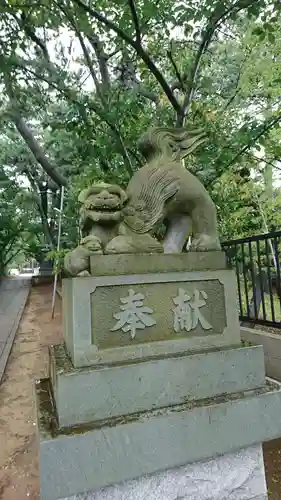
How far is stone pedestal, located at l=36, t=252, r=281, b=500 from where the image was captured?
1625mm

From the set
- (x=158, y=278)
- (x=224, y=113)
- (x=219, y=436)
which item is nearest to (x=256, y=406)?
(x=219, y=436)

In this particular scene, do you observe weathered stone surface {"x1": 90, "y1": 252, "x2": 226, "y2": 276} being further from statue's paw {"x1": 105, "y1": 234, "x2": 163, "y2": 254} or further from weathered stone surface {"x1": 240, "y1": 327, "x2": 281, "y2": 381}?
weathered stone surface {"x1": 240, "y1": 327, "x2": 281, "y2": 381}

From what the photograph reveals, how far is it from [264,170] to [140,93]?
2931mm

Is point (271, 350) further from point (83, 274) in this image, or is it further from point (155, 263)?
point (83, 274)

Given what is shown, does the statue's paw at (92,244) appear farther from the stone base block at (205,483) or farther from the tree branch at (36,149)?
the tree branch at (36,149)

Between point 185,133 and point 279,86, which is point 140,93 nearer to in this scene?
point 279,86

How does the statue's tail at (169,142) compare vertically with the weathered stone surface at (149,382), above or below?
above

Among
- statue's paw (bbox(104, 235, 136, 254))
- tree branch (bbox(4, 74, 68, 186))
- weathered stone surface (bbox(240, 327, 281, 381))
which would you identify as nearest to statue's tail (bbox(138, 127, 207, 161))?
statue's paw (bbox(104, 235, 136, 254))

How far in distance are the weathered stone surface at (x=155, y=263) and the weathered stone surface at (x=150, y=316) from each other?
44mm

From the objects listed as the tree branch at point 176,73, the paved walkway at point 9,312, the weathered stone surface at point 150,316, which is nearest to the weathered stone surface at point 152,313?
the weathered stone surface at point 150,316

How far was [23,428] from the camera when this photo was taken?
9.96 ft

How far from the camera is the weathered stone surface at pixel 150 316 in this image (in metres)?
1.78

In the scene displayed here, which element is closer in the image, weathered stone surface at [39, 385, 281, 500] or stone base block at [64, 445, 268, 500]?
weathered stone surface at [39, 385, 281, 500]

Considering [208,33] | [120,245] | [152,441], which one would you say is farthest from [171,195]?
[208,33]
